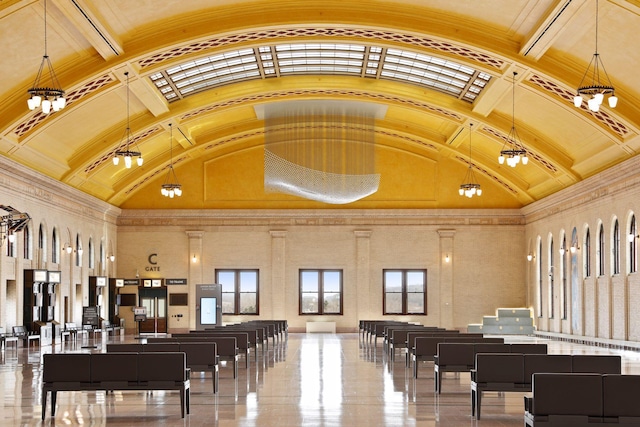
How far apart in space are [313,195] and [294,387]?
18.8 meters

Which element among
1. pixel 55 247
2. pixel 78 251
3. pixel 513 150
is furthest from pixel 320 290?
pixel 513 150

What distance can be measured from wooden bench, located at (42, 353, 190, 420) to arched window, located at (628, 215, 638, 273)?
19.3m

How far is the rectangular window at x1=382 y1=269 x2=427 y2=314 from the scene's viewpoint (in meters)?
43.1

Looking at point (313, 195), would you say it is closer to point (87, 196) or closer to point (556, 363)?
point (87, 196)

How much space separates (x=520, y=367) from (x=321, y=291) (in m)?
30.5

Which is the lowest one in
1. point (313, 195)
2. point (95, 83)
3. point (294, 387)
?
point (294, 387)

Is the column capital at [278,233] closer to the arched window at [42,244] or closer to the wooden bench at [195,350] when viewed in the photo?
the arched window at [42,244]

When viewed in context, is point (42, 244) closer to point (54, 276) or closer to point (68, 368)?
point (54, 276)

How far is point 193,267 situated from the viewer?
1687 inches

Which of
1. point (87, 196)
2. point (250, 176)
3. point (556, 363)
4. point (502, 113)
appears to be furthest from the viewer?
point (250, 176)

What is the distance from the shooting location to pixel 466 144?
39.2m

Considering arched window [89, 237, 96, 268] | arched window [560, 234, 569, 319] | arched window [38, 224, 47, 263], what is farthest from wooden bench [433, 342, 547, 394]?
arched window [89, 237, 96, 268]

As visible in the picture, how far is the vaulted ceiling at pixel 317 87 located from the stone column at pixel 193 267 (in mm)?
1524

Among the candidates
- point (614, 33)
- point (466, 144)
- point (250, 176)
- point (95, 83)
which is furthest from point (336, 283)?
point (614, 33)
